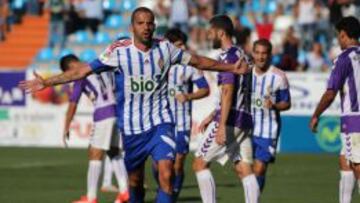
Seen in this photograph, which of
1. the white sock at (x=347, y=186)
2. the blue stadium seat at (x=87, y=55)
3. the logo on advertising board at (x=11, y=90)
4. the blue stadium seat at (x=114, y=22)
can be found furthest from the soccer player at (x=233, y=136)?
the blue stadium seat at (x=114, y=22)

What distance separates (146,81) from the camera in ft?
40.1

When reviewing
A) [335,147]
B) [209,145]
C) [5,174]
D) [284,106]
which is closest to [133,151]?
[209,145]

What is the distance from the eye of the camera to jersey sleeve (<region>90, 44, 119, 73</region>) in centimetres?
1213

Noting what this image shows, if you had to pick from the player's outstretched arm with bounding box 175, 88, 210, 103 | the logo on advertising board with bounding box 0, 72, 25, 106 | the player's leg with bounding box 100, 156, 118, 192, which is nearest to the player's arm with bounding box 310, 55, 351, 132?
the player's outstretched arm with bounding box 175, 88, 210, 103

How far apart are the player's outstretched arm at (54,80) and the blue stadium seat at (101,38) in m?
21.7

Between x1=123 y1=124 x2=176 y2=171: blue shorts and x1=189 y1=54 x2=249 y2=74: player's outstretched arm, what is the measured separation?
71 centimetres

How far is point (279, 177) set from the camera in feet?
67.3

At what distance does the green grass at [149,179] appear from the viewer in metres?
16.7

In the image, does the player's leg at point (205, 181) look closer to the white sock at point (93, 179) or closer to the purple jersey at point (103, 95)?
the white sock at point (93, 179)

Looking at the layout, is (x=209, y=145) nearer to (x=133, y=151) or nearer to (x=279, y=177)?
(x=133, y=151)

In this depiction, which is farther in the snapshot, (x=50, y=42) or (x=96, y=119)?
(x=50, y=42)

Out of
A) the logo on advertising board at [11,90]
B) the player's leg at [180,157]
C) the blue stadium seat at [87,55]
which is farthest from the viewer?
the blue stadium seat at [87,55]

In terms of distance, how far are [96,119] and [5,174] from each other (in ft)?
12.9

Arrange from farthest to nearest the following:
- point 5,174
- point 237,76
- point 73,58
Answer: point 5,174, point 73,58, point 237,76
